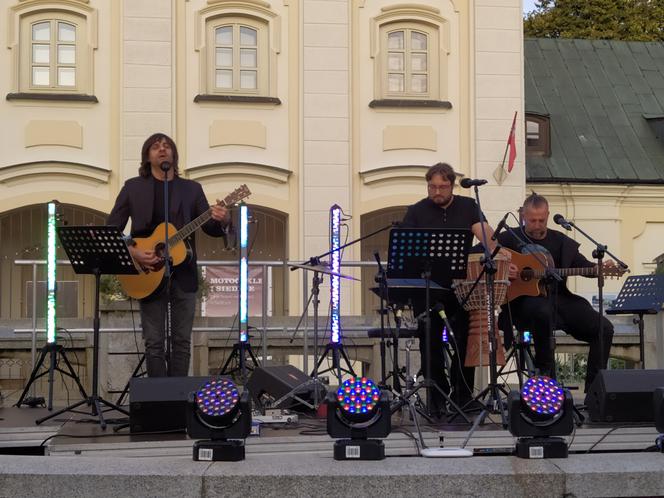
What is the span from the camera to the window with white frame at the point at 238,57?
63.9ft

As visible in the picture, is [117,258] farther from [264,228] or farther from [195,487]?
[264,228]

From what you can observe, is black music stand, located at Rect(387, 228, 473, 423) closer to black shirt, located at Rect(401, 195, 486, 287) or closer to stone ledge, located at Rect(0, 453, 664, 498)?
black shirt, located at Rect(401, 195, 486, 287)

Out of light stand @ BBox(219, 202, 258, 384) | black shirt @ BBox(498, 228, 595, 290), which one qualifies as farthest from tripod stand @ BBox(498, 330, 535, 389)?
light stand @ BBox(219, 202, 258, 384)

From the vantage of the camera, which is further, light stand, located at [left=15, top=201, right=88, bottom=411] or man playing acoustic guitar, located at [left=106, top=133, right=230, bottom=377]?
light stand, located at [left=15, top=201, right=88, bottom=411]

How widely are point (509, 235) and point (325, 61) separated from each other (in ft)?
33.8

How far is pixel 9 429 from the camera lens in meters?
8.50

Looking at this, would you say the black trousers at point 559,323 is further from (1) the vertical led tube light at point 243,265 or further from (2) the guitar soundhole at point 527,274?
(1) the vertical led tube light at point 243,265

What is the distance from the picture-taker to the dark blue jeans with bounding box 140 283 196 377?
896cm

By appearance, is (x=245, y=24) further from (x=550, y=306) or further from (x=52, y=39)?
(x=550, y=306)

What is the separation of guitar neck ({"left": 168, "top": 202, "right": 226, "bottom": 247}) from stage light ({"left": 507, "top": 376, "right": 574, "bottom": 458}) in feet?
9.69

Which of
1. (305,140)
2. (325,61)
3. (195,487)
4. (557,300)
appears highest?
(325,61)

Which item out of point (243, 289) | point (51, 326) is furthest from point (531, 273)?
point (51, 326)

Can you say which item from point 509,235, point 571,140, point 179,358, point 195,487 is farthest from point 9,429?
point 571,140

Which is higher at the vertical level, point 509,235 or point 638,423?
point 509,235
